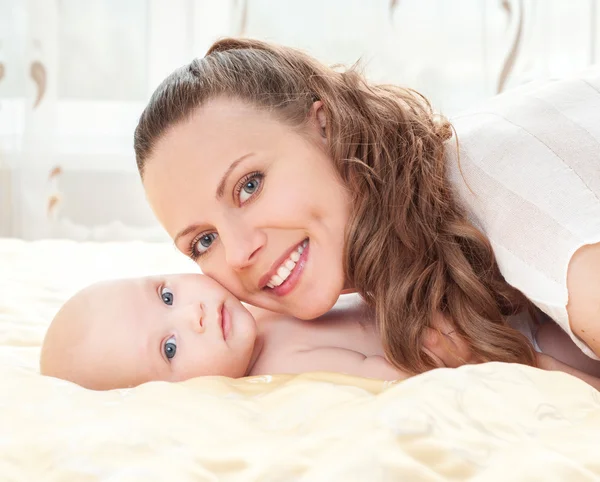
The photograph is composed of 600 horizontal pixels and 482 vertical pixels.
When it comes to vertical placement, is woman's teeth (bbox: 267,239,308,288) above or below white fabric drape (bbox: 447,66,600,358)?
below

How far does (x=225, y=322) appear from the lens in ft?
4.07

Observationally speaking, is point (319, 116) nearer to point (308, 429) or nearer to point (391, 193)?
point (391, 193)

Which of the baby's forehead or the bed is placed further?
the baby's forehead

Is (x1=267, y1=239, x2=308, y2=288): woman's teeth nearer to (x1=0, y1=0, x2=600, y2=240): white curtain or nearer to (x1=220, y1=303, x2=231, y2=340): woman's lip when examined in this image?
(x1=220, y1=303, x2=231, y2=340): woman's lip

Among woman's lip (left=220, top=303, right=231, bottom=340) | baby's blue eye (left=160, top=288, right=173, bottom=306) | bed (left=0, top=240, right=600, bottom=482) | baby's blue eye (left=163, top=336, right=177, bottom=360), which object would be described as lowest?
baby's blue eye (left=163, top=336, right=177, bottom=360)

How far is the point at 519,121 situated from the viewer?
1.17 m

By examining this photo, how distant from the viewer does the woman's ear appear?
1.32 metres

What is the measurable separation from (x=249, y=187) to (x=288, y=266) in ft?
0.49

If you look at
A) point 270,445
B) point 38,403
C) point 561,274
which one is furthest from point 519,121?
point 38,403

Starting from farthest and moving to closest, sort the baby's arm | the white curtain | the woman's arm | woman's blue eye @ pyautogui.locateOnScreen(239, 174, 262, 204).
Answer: the white curtain
woman's blue eye @ pyautogui.locateOnScreen(239, 174, 262, 204)
the baby's arm
the woman's arm

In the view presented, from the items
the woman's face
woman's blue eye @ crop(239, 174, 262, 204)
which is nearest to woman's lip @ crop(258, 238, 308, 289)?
the woman's face

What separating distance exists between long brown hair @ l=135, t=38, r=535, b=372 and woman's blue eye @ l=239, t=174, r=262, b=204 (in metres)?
0.12

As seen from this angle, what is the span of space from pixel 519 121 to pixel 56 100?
250 centimetres

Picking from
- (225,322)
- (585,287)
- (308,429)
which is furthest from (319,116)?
(308,429)
